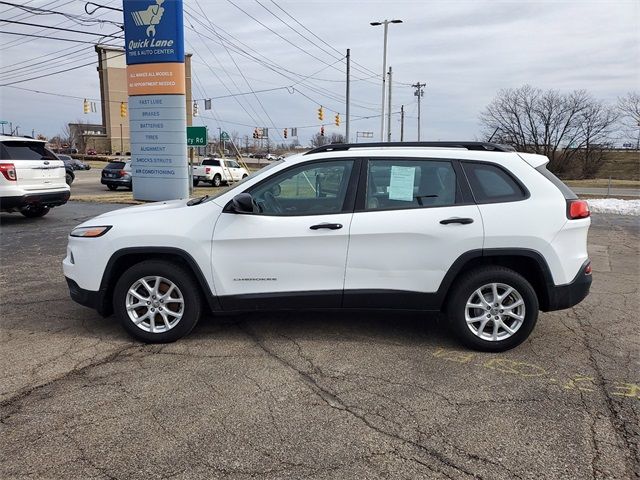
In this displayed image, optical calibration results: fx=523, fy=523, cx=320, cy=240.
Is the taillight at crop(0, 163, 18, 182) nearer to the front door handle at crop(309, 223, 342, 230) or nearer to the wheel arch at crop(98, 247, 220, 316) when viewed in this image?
the wheel arch at crop(98, 247, 220, 316)

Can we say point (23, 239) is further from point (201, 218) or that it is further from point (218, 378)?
point (218, 378)

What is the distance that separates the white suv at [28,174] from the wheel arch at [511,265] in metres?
9.64

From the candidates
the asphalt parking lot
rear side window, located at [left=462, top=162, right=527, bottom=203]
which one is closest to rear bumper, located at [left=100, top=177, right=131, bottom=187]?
the asphalt parking lot

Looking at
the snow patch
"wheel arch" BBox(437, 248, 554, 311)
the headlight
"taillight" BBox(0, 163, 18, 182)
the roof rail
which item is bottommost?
the snow patch

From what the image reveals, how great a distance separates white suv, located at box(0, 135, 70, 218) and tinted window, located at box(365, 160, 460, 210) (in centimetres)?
904

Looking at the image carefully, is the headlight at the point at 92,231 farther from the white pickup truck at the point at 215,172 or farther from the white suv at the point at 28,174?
the white pickup truck at the point at 215,172

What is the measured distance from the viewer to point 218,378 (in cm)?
384

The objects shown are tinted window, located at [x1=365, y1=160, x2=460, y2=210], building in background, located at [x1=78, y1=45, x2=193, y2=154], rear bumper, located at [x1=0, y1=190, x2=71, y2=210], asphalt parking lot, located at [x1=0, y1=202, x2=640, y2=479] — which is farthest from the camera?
building in background, located at [x1=78, y1=45, x2=193, y2=154]

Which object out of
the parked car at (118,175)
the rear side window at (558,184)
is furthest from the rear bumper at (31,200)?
the parked car at (118,175)

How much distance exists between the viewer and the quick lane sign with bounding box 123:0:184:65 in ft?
46.9

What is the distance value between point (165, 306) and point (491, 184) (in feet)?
9.64

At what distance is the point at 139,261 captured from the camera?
15.0ft

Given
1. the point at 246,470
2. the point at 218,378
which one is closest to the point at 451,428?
the point at 246,470

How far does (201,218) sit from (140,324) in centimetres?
106
